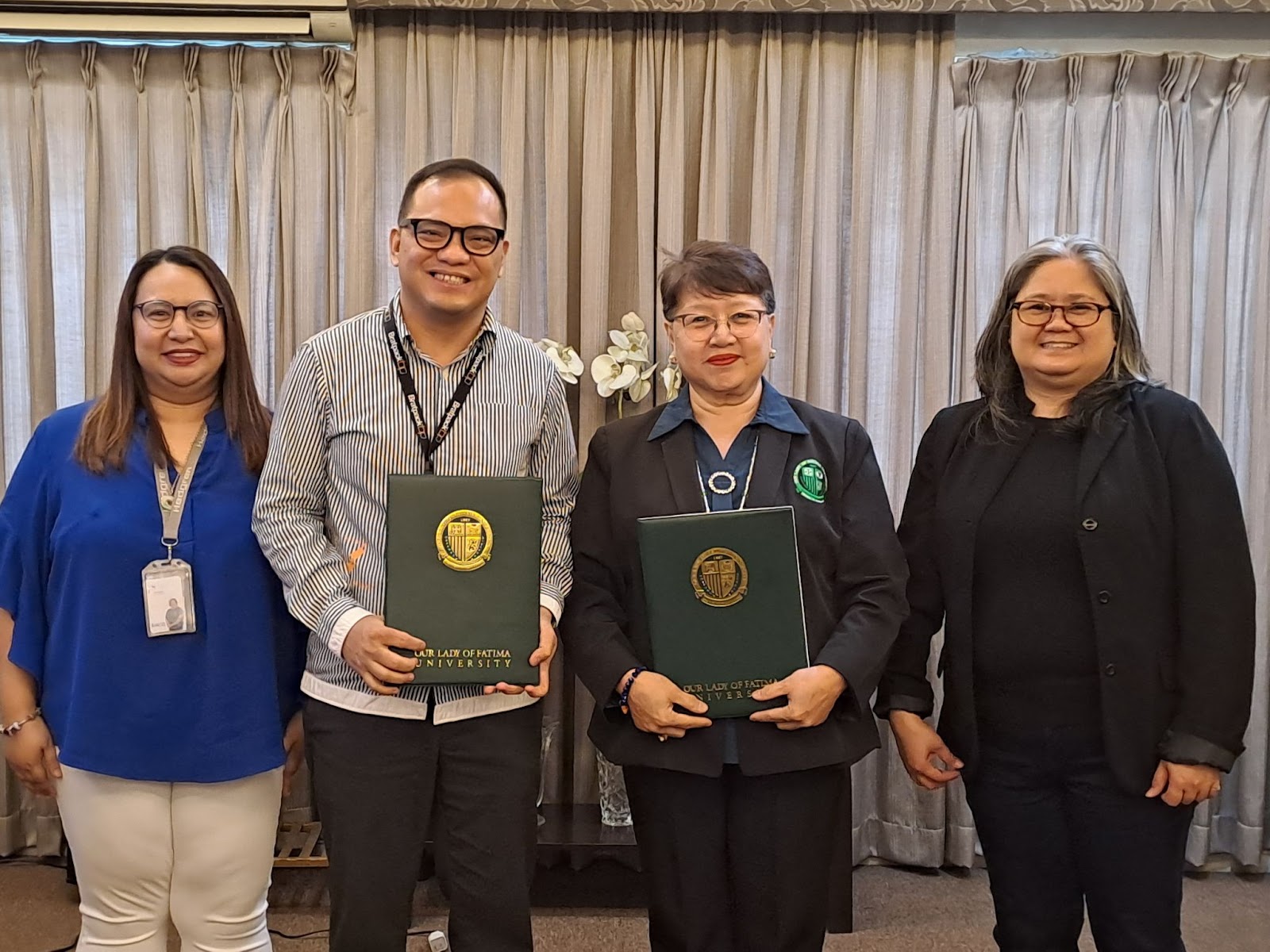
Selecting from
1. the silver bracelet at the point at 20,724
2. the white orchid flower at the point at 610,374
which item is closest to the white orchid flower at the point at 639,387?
the white orchid flower at the point at 610,374

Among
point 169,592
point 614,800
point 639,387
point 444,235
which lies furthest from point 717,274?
point 614,800

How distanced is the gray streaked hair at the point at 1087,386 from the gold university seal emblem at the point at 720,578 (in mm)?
591

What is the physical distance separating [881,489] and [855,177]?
149 centimetres

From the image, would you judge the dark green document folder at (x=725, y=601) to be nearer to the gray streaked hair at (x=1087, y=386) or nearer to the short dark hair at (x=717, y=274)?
the short dark hair at (x=717, y=274)

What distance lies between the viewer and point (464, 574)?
1.64 m

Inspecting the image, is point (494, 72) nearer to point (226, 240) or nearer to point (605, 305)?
point (605, 305)

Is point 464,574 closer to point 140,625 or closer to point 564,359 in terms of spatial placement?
point 140,625

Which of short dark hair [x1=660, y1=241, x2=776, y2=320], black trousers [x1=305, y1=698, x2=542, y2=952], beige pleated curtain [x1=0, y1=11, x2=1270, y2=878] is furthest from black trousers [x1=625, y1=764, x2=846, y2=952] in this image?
beige pleated curtain [x1=0, y1=11, x2=1270, y2=878]

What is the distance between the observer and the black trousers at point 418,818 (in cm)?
171

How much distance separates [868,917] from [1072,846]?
1.24 m

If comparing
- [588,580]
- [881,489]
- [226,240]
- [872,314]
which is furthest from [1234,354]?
[226,240]

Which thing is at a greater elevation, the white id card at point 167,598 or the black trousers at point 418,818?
the white id card at point 167,598

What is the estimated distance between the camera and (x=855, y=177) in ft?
9.99

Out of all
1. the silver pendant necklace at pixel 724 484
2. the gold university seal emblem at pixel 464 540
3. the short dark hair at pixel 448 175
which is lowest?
the gold university seal emblem at pixel 464 540
